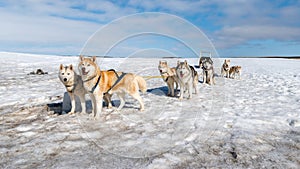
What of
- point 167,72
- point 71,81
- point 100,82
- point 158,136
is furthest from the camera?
point 167,72

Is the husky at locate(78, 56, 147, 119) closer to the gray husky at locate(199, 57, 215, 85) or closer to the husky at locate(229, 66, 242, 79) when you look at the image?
the gray husky at locate(199, 57, 215, 85)

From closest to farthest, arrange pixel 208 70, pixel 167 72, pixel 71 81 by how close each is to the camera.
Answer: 1. pixel 71 81
2. pixel 167 72
3. pixel 208 70

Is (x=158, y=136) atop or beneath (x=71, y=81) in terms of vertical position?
beneath

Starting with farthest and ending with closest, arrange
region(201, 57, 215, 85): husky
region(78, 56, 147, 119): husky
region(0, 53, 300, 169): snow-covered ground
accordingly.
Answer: region(201, 57, 215, 85): husky < region(78, 56, 147, 119): husky < region(0, 53, 300, 169): snow-covered ground

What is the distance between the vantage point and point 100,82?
5418 mm

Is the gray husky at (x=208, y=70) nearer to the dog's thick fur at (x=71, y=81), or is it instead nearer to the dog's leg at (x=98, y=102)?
the dog's leg at (x=98, y=102)

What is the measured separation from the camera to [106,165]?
324cm

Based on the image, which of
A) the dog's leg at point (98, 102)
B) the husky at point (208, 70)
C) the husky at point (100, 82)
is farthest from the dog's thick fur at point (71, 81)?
the husky at point (208, 70)

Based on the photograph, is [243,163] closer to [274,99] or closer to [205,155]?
[205,155]

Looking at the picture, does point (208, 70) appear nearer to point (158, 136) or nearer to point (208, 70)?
point (208, 70)

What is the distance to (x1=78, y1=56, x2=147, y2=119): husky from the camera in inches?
201

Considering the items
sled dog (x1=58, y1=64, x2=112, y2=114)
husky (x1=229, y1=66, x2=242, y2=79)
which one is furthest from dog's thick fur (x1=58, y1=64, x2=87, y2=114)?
husky (x1=229, y1=66, x2=242, y2=79)

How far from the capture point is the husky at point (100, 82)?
16.8 feet

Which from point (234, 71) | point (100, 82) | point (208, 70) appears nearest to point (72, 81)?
point (100, 82)
